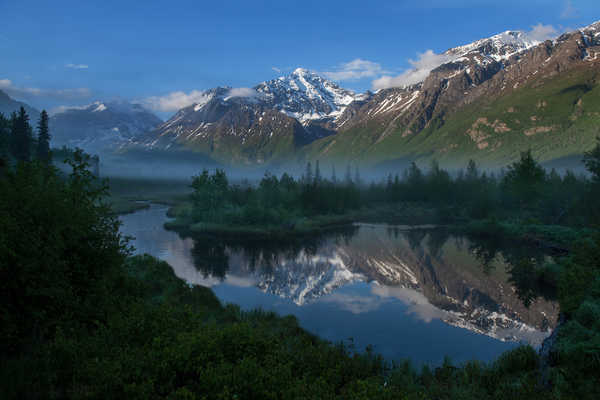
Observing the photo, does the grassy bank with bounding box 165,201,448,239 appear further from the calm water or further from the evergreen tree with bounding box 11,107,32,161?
the evergreen tree with bounding box 11,107,32,161

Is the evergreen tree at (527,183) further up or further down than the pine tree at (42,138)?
further down

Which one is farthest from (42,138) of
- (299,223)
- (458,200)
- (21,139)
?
(458,200)

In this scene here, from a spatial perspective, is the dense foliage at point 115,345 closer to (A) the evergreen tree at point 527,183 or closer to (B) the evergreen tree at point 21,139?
(B) the evergreen tree at point 21,139

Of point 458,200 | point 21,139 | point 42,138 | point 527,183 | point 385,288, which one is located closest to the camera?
point 385,288

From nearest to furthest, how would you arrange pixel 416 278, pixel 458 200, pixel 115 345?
pixel 115 345, pixel 416 278, pixel 458 200

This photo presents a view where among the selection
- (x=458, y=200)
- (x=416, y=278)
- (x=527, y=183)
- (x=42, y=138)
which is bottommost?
(x=416, y=278)

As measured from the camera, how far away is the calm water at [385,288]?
83.9 feet

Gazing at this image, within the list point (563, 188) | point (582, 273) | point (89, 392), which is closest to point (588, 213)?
Answer: point (563, 188)

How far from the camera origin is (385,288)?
3862 cm

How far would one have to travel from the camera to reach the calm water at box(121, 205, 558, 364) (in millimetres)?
25578

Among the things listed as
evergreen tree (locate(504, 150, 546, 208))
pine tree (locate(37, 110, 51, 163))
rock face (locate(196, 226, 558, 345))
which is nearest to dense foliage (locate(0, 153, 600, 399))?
rock face (locate(196, 226, 558, 345))

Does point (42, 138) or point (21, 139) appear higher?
point (42, 138)

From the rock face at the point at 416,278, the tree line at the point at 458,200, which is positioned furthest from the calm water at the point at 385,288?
the tree line at the point at 458,200

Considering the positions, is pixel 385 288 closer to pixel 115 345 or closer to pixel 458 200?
pixel 115 345
